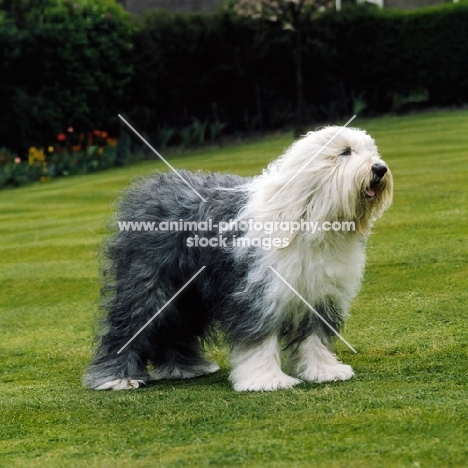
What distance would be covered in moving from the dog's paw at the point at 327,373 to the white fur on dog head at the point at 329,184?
2.75 feet

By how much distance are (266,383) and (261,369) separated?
0.32 feet

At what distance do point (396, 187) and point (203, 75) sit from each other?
9724mm

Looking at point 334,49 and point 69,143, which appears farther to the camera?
point 334,49

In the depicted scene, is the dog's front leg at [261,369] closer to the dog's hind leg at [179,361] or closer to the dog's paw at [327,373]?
the dog's paw at [327,373]

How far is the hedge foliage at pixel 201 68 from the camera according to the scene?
1964 centimetres

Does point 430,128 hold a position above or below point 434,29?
below

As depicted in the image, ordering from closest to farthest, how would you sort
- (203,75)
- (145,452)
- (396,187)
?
(145,452) → (396,187) → (203,75)

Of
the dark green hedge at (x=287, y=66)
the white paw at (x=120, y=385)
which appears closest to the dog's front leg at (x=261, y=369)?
the white paw at (x=120, y=385)

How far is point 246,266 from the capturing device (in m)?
6.08

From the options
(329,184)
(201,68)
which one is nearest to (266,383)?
(329,184)

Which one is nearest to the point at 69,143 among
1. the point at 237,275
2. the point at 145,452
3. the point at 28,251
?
the point at 28,251

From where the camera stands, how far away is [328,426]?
197 inches

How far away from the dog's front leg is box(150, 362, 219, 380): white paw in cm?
79

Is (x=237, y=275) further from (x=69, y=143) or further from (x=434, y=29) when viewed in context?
(x=434, y=29)
